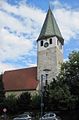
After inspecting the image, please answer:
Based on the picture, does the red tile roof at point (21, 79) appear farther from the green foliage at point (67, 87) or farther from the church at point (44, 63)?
the green foliage at point (67, 87)

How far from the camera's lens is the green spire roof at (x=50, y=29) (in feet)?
255

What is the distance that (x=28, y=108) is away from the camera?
69.6 m

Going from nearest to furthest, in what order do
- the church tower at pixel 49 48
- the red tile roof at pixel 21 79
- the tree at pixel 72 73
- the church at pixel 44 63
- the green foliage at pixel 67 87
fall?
the green foliage at pixel 67 87 → the tree at pixel 72 73 → the church tower at pixel 49 48 → the church at pixel 44 63 → the red tile roof at pixel 21 79

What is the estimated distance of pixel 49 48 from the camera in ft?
251

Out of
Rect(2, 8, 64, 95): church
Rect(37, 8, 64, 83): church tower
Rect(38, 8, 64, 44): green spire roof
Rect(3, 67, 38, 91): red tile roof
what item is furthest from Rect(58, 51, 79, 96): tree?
Rect(38, 8, 64, 44): green spire roof

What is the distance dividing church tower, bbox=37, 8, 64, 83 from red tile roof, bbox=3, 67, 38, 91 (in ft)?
7.36

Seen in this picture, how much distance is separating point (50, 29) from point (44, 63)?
859 centimetres

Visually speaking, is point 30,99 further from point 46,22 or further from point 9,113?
point 46,22

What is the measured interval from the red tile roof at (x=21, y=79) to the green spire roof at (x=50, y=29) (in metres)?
8.40

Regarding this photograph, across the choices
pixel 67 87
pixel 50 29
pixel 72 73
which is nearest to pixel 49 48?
pixel 50 29

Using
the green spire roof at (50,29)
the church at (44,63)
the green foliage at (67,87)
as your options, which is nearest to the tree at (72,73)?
the green foliage at (67,87)

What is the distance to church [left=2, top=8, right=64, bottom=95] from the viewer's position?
7444 cm

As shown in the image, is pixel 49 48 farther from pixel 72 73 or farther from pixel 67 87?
pixel 67 87

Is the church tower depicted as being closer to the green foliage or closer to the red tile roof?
the red tile roof
